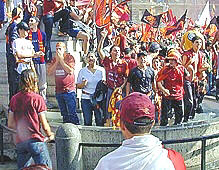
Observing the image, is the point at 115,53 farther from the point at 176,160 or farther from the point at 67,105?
the point at 176,160

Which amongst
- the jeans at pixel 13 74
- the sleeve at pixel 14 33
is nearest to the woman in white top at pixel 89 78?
the jeans at pixel 13 74

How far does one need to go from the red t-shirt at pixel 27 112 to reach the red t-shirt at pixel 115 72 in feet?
8.15

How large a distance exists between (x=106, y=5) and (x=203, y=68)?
11.3 ft

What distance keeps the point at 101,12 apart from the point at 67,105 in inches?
142

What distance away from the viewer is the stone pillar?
5414mm

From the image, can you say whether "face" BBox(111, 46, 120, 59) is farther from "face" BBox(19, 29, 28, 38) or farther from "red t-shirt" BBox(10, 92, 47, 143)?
"red t-shirt" BBox(10, 92, 47, 143)

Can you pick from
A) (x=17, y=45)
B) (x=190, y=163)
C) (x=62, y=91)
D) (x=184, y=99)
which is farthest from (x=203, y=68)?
(x=17, y=45)

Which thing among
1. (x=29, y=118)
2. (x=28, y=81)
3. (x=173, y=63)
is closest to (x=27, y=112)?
(x=29, y=118)

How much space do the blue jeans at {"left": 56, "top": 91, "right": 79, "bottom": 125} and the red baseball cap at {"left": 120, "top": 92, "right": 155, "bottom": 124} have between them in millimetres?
4603

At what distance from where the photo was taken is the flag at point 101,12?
407 inches

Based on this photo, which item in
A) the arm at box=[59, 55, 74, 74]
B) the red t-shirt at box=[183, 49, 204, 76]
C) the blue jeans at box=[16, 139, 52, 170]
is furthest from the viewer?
the red t-shirt at box=[183, 49, 204, 76]

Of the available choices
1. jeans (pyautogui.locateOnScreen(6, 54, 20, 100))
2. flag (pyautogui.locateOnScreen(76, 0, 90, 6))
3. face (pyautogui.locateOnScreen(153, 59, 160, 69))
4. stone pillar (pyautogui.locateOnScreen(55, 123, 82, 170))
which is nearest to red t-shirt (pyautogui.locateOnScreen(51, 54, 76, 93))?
jeans (pyautogui.locateOnScreen(6, 54, 20, 100))

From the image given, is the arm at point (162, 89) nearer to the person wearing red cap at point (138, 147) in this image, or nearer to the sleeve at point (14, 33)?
the sleeve at point (14, 33)

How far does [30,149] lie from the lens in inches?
204
